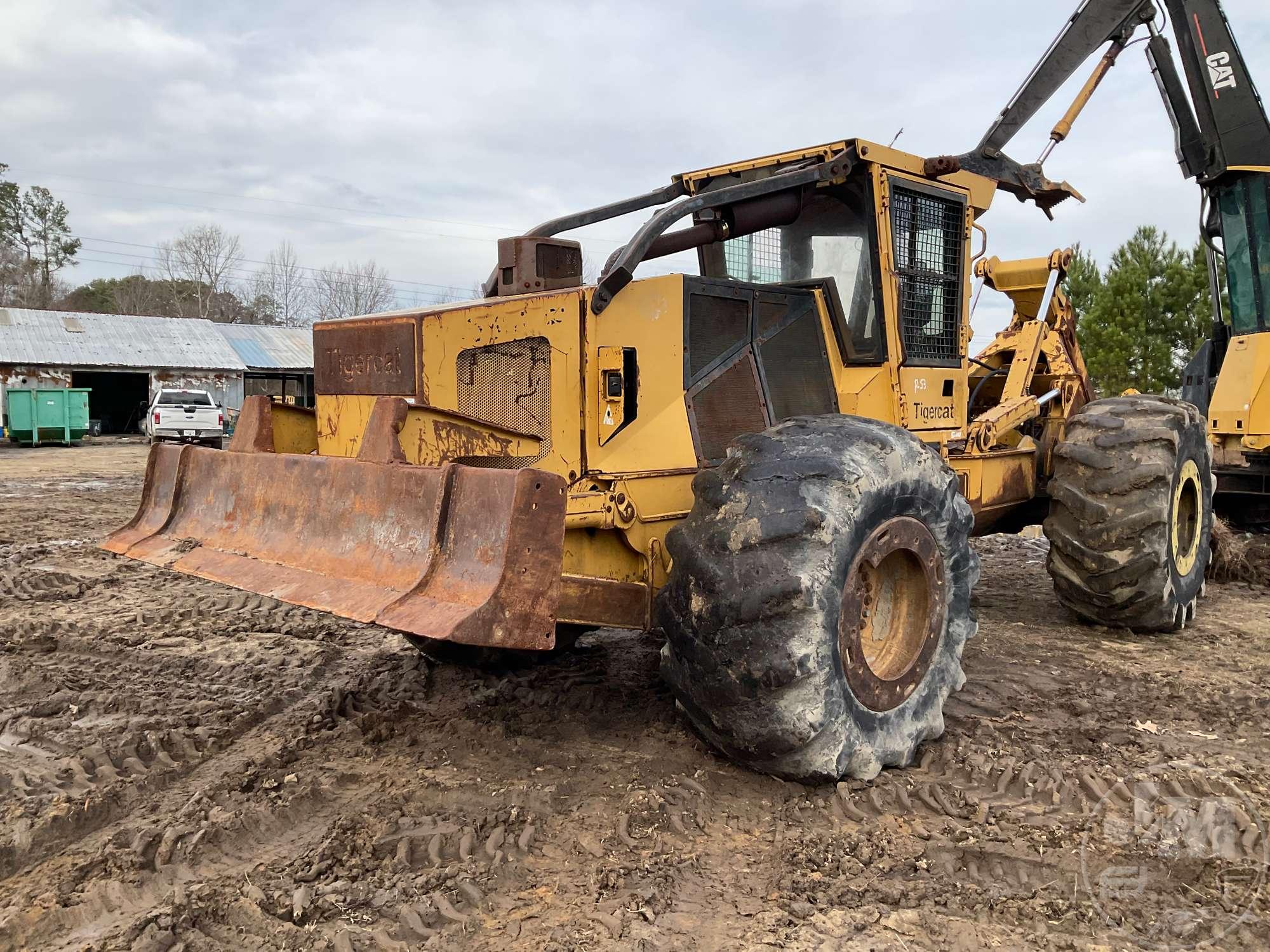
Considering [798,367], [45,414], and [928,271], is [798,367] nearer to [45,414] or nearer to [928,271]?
[928,271]

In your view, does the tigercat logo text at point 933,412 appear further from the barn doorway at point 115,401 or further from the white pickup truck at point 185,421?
the barn doorway at point 115,401

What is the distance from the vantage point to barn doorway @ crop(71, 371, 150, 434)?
34.0 metres

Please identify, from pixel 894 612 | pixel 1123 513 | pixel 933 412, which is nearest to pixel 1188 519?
pixel 1123 513

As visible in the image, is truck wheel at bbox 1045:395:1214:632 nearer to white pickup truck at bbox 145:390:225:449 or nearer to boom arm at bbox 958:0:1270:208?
boom arm at bbox 958:0:1270:208

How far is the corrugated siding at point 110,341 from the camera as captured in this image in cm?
3000

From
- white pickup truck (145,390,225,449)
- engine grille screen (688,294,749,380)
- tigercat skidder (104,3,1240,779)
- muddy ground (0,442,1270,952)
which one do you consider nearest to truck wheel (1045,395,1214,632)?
tigercat skidder (104,3,1240,779)

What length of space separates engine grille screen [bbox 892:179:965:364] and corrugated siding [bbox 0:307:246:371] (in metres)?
30.5

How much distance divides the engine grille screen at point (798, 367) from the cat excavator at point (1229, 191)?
3640 millimetres

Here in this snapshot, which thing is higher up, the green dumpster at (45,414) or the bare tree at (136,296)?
the bare tree at (136,296)

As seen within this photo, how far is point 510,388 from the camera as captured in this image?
4023 millimetres

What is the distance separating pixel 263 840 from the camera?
3334mm

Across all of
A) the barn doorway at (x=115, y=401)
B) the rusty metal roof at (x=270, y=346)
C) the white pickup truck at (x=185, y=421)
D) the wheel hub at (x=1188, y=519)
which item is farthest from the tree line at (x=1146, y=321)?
the barn doorway at (x=115, y=401)

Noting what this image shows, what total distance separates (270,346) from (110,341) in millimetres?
5351

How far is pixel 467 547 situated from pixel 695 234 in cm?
200
